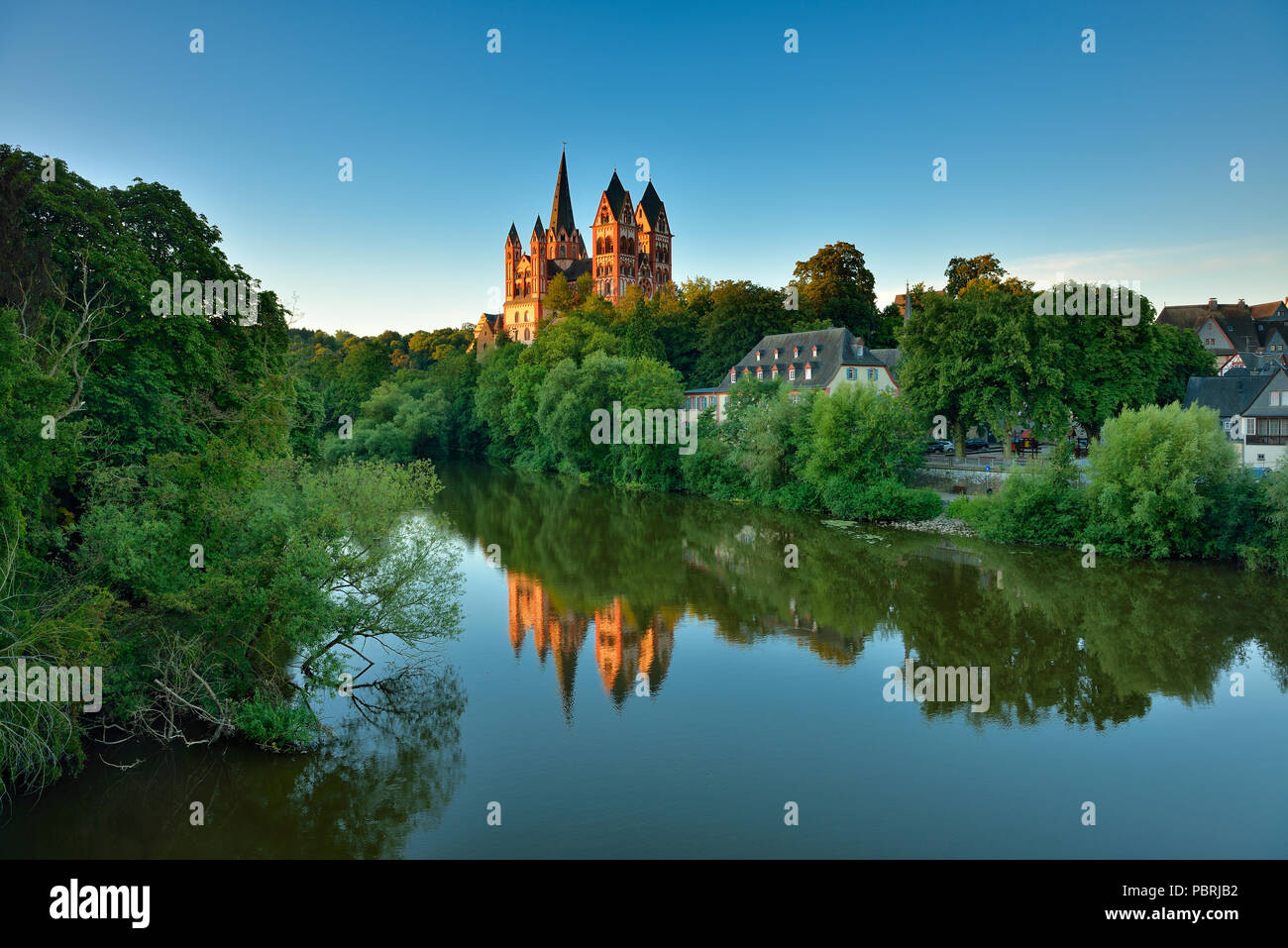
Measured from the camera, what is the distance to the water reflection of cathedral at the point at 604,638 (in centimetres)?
1711

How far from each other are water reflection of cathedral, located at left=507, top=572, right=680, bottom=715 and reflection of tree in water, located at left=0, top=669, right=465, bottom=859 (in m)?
3.34

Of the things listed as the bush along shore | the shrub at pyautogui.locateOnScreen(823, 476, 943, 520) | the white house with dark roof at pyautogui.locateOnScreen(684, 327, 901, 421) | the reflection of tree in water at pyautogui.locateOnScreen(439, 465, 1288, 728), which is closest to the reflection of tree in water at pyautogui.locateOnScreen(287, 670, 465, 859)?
the bush along shore

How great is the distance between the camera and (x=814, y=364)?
47438 millimetres

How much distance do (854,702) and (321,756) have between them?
29.1 ft

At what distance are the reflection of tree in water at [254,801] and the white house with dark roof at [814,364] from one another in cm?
3315

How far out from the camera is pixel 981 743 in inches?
553

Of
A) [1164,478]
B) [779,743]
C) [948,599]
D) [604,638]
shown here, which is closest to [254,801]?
[779,743]

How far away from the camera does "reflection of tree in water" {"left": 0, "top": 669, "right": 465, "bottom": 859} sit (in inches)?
435

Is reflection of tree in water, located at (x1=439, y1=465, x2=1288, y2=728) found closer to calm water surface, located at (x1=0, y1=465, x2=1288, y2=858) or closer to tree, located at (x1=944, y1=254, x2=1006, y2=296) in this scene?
calm water surface, located at (x1=0, y1=465, x2=1288, y2=858)

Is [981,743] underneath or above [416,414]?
underneath

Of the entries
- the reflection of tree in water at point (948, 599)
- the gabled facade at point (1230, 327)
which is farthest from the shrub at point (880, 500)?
the gabled facade at point (1230, 327)

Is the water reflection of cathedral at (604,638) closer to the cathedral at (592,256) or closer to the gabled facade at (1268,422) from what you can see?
the gabled facade at (1268,422)
